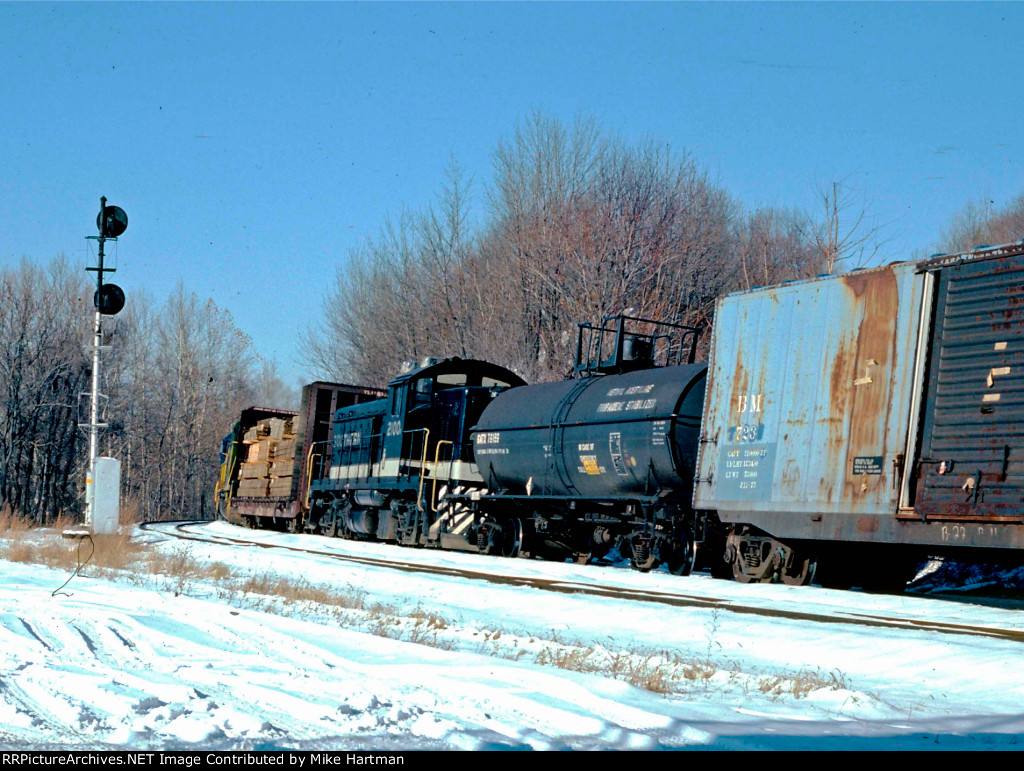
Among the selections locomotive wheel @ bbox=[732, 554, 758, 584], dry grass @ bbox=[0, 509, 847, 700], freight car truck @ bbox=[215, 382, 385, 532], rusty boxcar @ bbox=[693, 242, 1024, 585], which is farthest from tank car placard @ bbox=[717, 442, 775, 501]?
freight car truck @ bbox=[215, 382, 385, 532]

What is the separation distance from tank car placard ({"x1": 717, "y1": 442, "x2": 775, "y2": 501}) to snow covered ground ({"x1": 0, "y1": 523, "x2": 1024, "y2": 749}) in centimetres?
166

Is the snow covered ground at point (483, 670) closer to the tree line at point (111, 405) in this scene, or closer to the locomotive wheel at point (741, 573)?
the locomotive wheel at point (741, 573)

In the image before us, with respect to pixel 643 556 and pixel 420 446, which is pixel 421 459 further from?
pixel 643 556

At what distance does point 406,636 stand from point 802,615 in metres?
4.00

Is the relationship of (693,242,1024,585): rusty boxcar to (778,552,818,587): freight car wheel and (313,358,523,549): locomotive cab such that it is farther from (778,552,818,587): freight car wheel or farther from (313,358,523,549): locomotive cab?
(313,358,523,549): locomotive cab

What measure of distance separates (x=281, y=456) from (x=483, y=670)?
2569cm

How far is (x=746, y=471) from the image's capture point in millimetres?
13922

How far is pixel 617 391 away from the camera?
16891 mm

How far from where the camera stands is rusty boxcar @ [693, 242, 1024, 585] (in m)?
11.0

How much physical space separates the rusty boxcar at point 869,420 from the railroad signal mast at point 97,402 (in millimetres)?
11905

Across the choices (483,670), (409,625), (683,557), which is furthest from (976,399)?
(483,670)

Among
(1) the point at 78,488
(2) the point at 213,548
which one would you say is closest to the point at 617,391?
(2) the point at 213,548

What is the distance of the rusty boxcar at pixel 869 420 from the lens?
1098 cm

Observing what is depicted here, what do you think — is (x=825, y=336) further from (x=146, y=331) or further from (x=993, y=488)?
(x=146, y=331)
